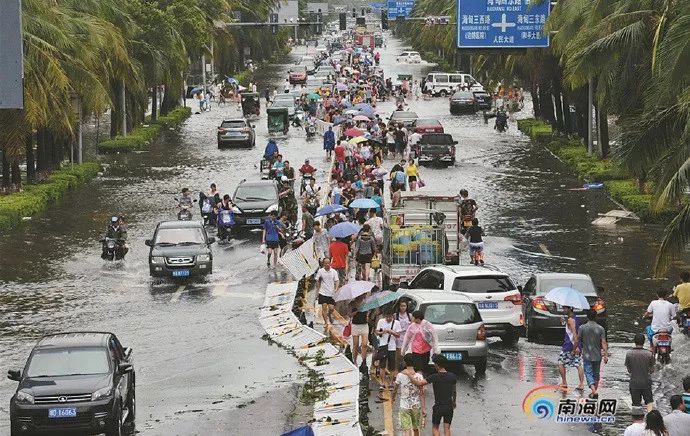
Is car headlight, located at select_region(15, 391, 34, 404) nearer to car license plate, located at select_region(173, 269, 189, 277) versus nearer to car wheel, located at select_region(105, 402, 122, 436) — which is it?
car wheel, located at select_region(105, 402, 122, 436)

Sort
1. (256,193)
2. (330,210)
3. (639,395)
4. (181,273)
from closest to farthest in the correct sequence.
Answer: (639,395) → (181,273) → (330,210) → (256,193)

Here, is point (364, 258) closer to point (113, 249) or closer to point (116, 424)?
point (113, 249)

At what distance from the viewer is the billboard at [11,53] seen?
2233 cm

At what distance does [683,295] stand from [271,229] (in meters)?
12.8

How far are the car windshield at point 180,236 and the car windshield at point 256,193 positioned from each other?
7.21 meters

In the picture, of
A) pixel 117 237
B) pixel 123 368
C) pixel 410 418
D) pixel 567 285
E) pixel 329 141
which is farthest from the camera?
pixel 329 141

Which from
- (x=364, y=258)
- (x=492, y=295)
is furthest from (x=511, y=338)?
(x=364, y=258)

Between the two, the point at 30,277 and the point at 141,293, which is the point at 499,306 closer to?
the point at 141,293

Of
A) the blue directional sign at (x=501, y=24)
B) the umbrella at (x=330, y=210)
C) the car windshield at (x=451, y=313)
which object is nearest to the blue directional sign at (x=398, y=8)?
the blue directional sign at (x=501, y=24)

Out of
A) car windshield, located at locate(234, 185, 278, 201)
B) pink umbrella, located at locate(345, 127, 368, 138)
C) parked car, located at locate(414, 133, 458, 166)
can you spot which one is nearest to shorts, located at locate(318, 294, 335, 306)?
car windshield, located at locate(234, 185, 278, 201)

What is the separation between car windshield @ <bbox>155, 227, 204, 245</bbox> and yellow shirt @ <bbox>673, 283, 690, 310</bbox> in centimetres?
1374

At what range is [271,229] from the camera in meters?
37.8

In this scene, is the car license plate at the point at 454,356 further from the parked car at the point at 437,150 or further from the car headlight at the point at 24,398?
the parked car at the point at 437,150

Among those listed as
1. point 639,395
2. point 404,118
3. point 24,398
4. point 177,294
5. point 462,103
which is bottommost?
point 177,294
